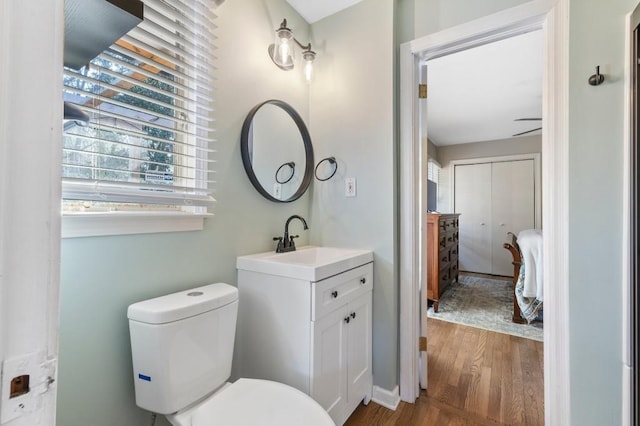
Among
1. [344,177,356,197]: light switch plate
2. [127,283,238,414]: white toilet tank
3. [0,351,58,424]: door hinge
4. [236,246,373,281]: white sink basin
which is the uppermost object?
[344,177,356,197]: light switch plate

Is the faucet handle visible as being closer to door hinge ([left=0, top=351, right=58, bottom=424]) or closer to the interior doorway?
door hinge ([left=0, top=351, right=58, bottom=424])

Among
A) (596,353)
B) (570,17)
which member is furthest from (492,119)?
(596,353)

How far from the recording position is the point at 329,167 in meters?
1.90

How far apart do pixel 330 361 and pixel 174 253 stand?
0.84 metres

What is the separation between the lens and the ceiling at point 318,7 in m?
1.79

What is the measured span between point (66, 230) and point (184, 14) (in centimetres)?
95

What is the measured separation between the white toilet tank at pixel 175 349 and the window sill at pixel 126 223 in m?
0.27

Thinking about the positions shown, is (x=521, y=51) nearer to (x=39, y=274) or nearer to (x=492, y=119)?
(x=492, y=119)

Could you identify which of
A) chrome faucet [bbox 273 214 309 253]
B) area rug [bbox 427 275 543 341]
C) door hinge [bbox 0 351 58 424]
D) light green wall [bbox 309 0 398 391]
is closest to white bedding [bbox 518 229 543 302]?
area rug [bbox 427 275 543 341]

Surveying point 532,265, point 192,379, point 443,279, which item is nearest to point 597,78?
point 532,265

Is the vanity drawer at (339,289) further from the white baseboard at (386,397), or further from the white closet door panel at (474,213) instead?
the white closet door panel at (474,213)

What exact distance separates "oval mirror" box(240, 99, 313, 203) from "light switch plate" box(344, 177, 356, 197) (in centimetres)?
25

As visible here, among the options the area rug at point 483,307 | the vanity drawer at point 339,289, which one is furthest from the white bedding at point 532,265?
the vanity drawer at point 339,289

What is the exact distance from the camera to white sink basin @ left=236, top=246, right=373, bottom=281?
48.5 inches
